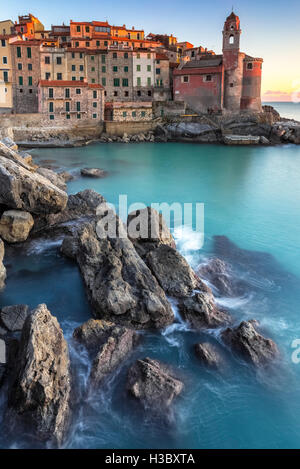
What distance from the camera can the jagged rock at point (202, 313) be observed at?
9355mm

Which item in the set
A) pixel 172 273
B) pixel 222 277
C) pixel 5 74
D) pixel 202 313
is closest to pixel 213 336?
pixel 202 313

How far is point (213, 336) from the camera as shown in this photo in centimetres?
897

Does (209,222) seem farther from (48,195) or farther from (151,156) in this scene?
(151,156)

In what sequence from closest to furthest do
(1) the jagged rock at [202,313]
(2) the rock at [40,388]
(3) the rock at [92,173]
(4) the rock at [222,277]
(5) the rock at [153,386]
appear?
(2) the rock at [40,388] → (5) the rock at [153,386] → (1) the jagged rock at [202,313] → (4) the rock at [222,277] → (3) the rock at [92,173]

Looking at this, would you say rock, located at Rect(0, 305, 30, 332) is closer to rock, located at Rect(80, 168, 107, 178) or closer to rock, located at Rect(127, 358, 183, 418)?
rock, located at Rect(127, 358, 183, 418)

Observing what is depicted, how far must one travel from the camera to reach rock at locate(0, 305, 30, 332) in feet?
28.8

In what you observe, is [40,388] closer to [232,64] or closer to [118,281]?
[118,281]

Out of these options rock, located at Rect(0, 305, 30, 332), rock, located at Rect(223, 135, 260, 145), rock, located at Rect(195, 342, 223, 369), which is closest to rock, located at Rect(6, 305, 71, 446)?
rock, located at Rect(0, 305, 30, 332)

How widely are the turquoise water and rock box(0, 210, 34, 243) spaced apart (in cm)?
57

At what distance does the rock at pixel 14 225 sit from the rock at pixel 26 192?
0.29 meters

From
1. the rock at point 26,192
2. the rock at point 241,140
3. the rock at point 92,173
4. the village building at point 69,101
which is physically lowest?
the rock at point 92,173

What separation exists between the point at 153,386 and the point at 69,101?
3950 cm

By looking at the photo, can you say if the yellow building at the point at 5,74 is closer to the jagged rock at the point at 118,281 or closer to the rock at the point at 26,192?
the rock at the point at 26,192

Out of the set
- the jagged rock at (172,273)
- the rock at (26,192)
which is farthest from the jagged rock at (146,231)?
the rock at (26,192)
